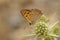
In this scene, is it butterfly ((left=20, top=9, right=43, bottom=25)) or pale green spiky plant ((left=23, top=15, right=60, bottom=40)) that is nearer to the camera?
pale green spiky plant ((left=23, top=15, right=60, bottom=40))

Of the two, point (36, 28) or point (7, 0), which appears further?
point (7, 0)

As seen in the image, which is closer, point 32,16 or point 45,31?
point 45,31

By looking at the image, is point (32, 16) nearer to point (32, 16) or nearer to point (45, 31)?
point (32, 16)

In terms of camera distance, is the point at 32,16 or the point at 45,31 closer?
the point at 45,31

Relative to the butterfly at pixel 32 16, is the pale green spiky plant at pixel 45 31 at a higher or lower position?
lower

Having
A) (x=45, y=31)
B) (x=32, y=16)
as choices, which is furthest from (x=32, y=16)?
(x=45, y=31)

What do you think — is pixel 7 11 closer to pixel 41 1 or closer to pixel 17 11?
pixel 17 11

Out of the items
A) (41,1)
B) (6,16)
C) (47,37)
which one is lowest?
(47,37)

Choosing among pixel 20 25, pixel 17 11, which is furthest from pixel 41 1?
pixel 20 25
